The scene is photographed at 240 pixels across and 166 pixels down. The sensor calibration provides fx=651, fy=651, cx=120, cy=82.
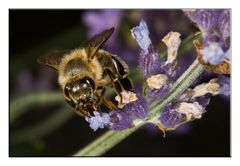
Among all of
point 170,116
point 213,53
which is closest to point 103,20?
point 170,116

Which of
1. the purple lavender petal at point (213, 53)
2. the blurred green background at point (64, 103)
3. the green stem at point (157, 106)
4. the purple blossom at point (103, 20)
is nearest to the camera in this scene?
the purple lavender petal at point (213, 53)

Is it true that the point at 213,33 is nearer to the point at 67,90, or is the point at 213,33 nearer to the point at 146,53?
the point at 146,53

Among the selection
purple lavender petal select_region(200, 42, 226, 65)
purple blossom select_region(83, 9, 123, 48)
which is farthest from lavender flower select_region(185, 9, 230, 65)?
purple blossom select_region(83, 9, 123, 48)

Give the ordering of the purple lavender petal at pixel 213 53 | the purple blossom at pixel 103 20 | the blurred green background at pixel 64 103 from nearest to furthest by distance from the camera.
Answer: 1. the purple lavender petal at pixel 213 53
2. the blurred green background at pixel 64 103
3. the purple blossom at pixel 103 20

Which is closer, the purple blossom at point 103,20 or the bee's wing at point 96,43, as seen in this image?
the bee's wing at point 96,43

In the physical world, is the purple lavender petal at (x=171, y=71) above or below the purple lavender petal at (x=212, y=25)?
below

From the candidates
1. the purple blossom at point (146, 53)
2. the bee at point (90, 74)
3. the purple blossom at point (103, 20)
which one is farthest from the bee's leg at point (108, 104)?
the purple blossom at point (103, 20)

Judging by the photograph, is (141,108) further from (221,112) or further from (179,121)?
(221,112)

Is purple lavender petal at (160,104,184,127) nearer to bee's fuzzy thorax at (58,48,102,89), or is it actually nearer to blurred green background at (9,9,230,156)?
bee's fuzzy thorax at (58,48,102,89)

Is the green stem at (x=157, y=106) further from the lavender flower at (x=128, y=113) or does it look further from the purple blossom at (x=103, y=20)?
the purple blossom at (x=103, y=20)
